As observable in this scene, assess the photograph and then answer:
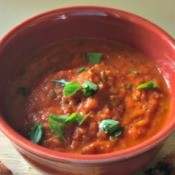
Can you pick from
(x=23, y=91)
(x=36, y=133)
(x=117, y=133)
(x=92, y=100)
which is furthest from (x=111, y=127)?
(x=23, y=91)

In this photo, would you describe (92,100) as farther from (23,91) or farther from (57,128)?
(23,91)

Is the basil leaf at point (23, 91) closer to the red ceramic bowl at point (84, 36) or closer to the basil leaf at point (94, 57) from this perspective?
the red ceramic bowl at point (84, 36)

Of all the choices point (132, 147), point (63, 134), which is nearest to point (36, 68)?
point (63, 134)

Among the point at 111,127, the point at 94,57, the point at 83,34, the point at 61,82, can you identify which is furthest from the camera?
the point at 83,34

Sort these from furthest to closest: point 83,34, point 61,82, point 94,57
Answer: point 83,34 < point 94,57 < point 61,82

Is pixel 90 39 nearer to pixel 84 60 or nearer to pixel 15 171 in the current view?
pixel 84 60

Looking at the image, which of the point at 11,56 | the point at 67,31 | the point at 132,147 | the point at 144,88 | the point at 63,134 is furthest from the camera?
the point at 67,31

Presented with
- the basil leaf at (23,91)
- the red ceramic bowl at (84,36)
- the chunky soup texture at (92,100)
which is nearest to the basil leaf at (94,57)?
the chunky soup texture at (92,100)
